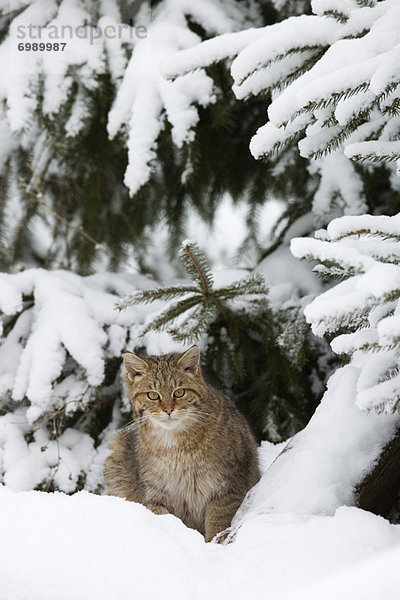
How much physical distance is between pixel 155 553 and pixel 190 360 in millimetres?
1481

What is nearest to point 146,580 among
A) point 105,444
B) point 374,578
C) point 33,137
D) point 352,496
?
point 374,578

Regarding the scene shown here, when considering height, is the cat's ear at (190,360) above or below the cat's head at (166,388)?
above

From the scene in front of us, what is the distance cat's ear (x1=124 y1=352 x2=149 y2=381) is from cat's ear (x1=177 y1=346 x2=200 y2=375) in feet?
0.48

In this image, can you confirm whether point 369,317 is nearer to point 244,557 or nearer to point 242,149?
point 244,557

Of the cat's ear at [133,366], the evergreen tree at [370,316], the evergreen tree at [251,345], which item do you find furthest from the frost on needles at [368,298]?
the cat's ear at [133,366]

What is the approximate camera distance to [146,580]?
113cm

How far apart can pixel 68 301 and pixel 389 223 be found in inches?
70.6

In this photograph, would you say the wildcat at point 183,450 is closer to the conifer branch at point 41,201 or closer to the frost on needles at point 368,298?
the conifer branch at point 41,201

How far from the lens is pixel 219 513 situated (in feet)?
7.74

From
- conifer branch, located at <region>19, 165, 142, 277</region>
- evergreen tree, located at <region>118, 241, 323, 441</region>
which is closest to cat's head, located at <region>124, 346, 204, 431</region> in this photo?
evergreen tree, located at <region>118, 241, 323, 441</region>

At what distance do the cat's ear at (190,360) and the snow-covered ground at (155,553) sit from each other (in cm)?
130

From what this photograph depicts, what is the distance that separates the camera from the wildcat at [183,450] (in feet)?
8.00

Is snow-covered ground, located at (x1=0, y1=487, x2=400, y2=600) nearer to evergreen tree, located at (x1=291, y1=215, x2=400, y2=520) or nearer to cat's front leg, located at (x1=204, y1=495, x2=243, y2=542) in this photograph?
evergreen tree, located at (x1=291, y1=215, x2=400, y2=520)

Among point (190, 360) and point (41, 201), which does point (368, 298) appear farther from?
point (41, 201)
